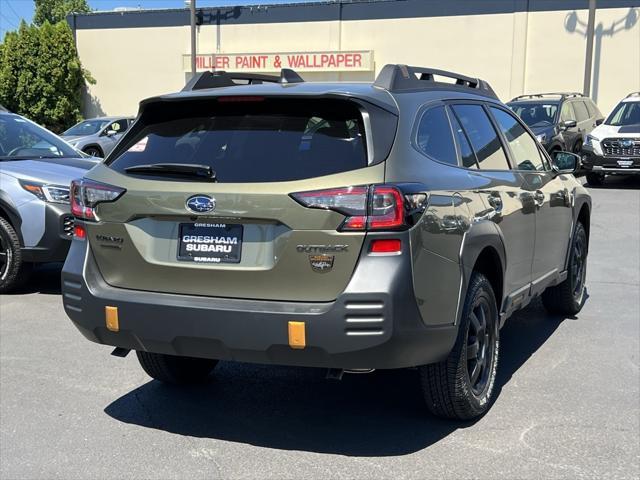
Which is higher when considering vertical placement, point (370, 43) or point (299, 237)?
point (370, 43)

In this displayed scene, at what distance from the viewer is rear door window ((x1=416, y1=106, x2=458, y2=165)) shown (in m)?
3.93

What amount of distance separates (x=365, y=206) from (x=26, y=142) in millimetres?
5840

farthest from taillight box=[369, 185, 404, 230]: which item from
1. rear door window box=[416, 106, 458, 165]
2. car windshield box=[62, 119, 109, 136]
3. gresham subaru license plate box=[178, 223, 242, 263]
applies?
car windshield box=[62, 119, 109, 136]

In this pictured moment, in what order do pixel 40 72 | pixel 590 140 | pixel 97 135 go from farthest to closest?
pixel 40 72, pixel 97 135, pixel 590 140

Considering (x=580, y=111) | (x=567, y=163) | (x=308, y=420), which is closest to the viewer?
(x=308, y=420)

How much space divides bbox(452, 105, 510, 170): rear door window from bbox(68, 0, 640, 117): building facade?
2281 centimetres

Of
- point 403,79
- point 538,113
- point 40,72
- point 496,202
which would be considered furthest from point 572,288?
point 40,72

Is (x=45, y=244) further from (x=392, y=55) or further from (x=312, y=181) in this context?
(x=392, y=55)

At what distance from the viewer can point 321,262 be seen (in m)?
3.39

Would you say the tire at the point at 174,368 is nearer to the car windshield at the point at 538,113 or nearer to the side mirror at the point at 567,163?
the side mirror at the point at 567,163

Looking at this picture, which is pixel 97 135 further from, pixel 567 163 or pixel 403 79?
pixel 403 79

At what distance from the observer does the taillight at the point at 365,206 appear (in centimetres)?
336

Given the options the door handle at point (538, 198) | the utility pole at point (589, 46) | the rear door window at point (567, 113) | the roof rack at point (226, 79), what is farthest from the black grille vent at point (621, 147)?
the roof rack at point (226, 79)

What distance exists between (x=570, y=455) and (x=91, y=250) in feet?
8.63
